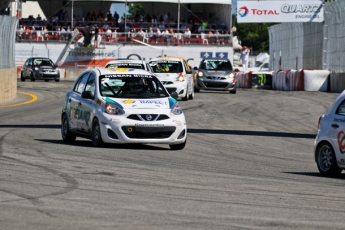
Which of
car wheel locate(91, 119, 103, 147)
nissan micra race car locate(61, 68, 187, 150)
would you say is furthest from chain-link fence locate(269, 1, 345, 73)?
car wheel locate(91, 119, 103, 147)

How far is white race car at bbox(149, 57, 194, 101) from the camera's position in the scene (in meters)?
31.2

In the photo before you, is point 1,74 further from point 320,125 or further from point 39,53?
point 39,53

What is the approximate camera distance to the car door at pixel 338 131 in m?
Answer: 11.8

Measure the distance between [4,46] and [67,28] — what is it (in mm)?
31903

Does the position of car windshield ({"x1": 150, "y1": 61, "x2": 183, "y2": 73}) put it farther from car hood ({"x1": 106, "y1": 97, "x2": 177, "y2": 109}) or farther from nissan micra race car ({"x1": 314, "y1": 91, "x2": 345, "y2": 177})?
nissan micra race car ({"x1": 314, "y1": 91, "x2": 345, "y2": 177})

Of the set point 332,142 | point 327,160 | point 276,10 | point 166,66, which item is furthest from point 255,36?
point 332,142

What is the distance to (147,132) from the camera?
14719 mm

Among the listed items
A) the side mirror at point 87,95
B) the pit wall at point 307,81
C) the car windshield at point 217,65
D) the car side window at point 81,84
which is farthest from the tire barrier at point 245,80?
the side mirror at point 87,95

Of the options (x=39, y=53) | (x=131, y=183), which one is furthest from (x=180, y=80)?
(x=39, y=53)

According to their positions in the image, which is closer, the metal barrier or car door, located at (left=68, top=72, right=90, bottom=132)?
car door, located at (left=68, top=72, right=90, bottom=132)

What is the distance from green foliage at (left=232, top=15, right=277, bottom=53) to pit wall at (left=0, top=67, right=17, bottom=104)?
300 feet

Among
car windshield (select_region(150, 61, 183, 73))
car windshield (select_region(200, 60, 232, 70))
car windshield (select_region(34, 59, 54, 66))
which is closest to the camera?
car windshield (select_region(150, 61, 183, 73))

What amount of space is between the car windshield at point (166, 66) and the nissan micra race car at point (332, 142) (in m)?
19.7

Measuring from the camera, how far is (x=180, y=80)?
31422mm
